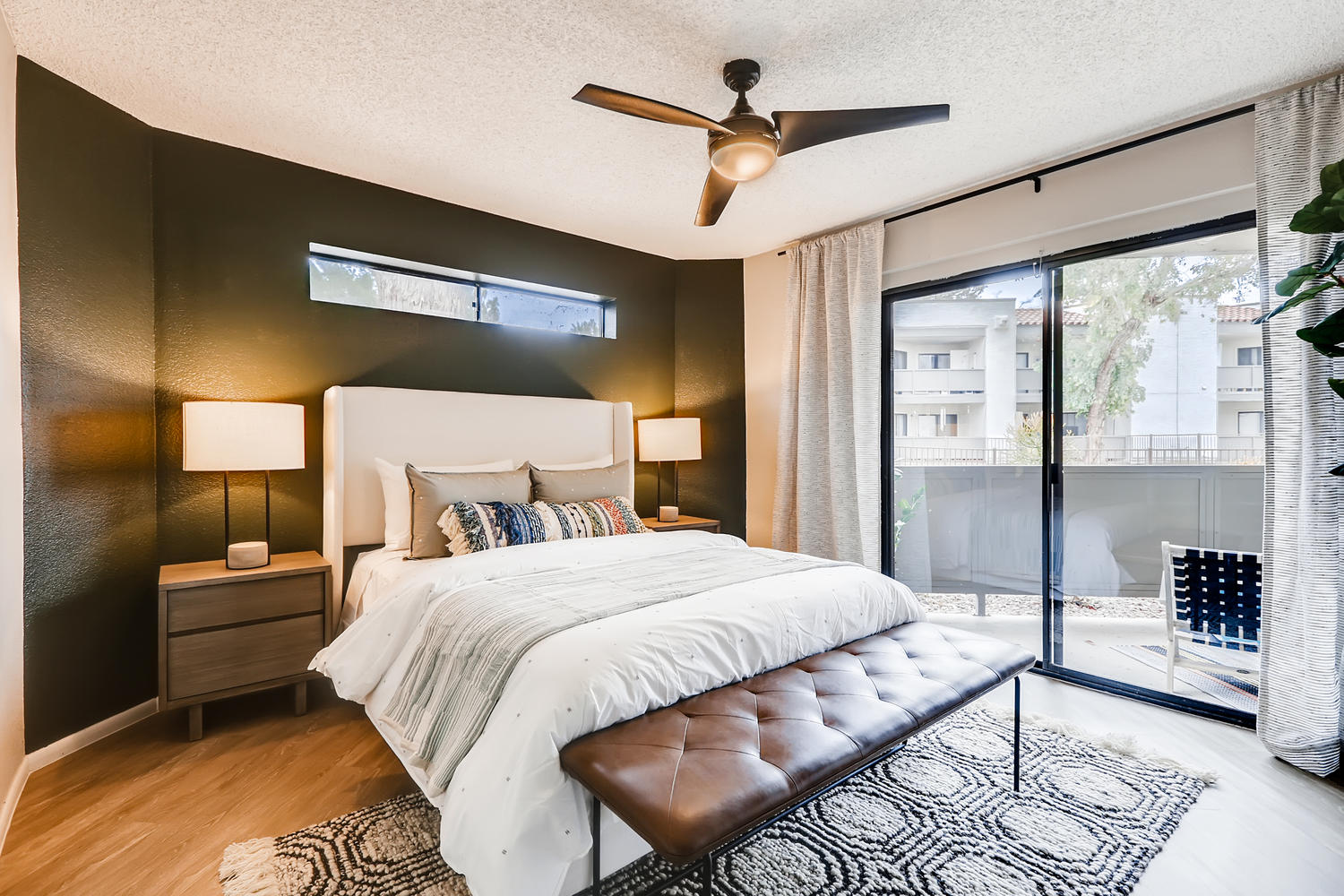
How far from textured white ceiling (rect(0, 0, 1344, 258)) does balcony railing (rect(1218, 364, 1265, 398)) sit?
3.66 feet

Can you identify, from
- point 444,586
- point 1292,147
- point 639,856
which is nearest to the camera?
point 639,856

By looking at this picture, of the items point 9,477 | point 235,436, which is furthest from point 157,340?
point 9,477

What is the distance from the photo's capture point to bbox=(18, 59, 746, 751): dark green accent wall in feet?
7.23

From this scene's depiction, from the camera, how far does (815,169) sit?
3008mm

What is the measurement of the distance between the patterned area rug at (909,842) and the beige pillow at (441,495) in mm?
1047

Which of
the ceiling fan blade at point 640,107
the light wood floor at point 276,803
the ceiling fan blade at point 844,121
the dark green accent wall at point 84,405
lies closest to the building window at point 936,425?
the light wood floor at point 276,803

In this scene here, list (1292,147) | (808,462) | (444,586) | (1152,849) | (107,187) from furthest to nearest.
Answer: (808,462)
(107,187)
(1292,147)
(444,586)
(1152,849)

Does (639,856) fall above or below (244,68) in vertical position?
below

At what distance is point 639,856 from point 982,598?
105 inches

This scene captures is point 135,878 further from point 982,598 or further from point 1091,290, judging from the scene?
point 1091,290

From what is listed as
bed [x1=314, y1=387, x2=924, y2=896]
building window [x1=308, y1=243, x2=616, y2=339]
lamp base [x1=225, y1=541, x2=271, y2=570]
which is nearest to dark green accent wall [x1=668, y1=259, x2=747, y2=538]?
building window [x1=308, y1=243, x2=616, y2=339]

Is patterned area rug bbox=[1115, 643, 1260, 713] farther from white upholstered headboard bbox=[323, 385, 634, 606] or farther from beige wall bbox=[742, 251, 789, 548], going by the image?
white upholstered headboard bbox=[323, 385, 634, 606]

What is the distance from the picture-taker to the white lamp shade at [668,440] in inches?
159

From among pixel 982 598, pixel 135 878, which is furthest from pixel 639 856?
pixel 982 598
